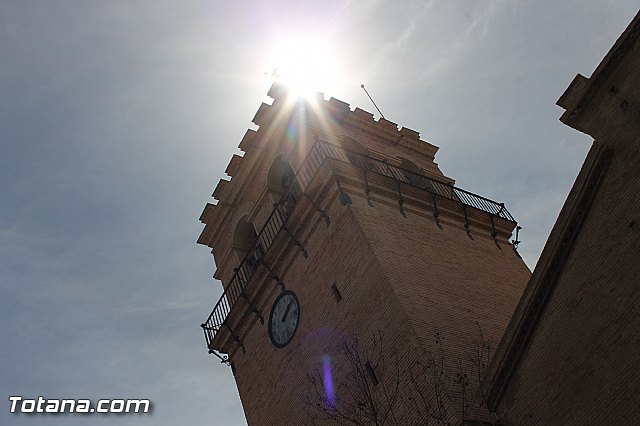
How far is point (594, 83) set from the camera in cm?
1126

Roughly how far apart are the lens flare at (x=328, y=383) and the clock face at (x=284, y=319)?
1577 mm

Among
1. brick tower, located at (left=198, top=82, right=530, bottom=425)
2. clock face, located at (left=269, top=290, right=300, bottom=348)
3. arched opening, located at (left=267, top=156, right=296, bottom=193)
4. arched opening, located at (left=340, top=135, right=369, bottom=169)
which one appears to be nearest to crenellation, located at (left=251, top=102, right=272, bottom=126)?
brick tower, located at (left=198, top=82, right=530, bottom=425)

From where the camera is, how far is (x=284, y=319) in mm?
16500

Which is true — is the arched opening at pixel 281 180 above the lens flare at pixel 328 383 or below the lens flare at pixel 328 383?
above

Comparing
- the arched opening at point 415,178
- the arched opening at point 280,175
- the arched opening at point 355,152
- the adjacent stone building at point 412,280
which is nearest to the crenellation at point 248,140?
the adjacent stone building at point 412,280

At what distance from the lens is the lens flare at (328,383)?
14125 millimetres

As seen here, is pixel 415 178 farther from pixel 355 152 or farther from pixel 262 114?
pixel 262 114

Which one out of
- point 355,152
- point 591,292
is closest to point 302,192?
point 355,152

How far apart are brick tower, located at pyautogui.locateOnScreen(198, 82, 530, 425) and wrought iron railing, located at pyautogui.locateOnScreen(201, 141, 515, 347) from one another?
0.06 metres

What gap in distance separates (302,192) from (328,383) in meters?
4.91

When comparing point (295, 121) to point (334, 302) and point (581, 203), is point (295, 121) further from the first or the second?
point (581, 203)

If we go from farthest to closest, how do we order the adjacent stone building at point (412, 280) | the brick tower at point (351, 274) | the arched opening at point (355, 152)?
the arched opening at point (355, 152), the brick tower at point (351, 274), the adjacent stone building at point (412, 280)

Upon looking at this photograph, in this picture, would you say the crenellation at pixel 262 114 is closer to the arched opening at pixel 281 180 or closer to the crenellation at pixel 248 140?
the crenellation at pixel 248 140

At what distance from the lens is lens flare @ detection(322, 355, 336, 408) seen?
14.1 meters
